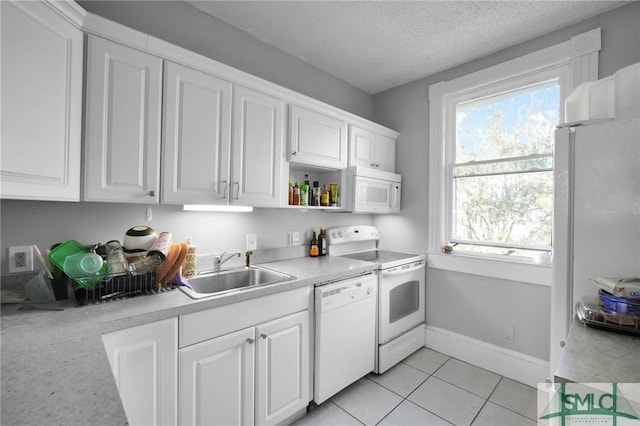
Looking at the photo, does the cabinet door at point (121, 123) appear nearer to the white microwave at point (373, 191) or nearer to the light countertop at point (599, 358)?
the white microwave at point (373, 191)

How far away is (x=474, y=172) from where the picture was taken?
2.57 m

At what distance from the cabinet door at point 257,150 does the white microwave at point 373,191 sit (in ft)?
2.33

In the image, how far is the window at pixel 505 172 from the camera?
7.23ft

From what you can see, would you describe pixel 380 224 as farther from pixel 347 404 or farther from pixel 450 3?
pixel 450 3

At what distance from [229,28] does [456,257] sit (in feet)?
8.75

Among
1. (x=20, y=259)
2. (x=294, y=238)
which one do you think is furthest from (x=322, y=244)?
(x=20, y=259)

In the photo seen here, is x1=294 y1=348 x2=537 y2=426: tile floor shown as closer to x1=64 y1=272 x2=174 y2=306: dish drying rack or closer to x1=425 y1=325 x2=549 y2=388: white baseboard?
x1=425 y1=325 x2=549 y2=388: white baseboard

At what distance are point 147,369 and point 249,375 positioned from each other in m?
0.52

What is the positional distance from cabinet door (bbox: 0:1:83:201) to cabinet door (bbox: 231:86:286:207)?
0.77 metres

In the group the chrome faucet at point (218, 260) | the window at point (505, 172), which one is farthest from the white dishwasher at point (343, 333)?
the window at point (505, 172)

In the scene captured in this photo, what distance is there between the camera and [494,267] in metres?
2.37

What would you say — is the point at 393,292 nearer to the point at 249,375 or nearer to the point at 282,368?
the point at 282,368

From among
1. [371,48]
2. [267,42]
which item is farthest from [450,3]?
[267,42]

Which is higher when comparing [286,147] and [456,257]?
[286,147]
